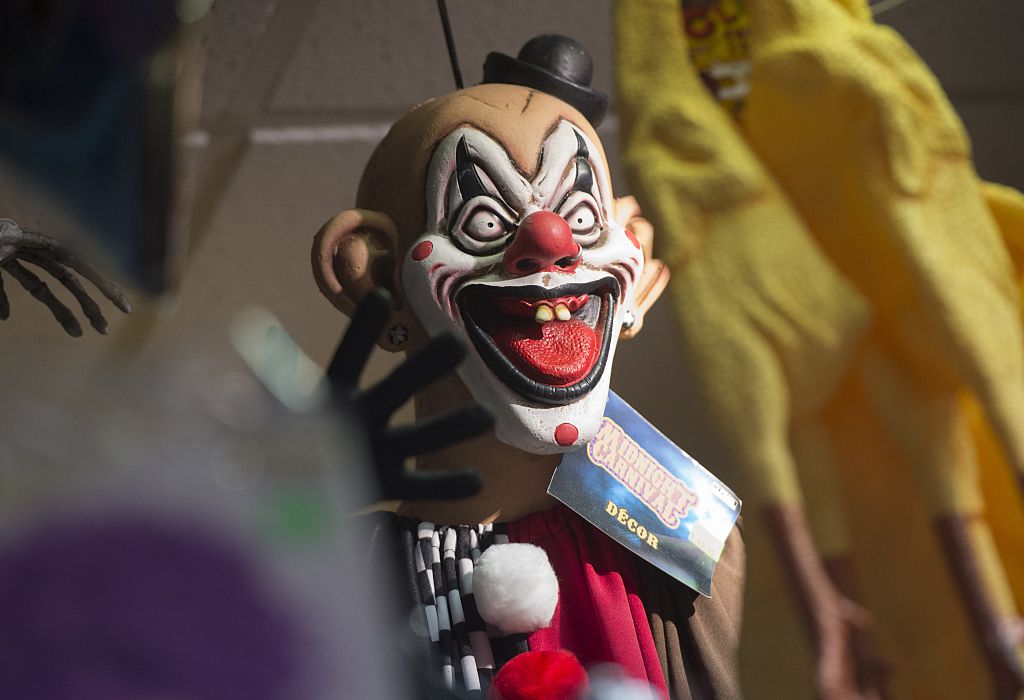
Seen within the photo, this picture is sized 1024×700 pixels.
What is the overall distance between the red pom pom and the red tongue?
0.86ft

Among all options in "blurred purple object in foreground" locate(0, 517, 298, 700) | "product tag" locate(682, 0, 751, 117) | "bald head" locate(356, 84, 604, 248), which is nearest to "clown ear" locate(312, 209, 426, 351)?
"bald head" locate(356, 84, 604, 248)

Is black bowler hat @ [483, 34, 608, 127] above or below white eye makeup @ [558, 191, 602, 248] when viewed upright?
above

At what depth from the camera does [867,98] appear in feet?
1.70

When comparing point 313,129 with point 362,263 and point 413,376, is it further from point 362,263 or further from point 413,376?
point 413,376

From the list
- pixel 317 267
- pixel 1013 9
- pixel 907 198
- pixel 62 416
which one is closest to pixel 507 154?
pixel 317 267

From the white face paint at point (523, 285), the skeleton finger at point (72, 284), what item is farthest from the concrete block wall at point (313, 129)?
the white face paint at point (523, 285)

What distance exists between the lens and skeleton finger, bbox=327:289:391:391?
2.16 feet

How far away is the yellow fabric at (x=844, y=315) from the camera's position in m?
0.49

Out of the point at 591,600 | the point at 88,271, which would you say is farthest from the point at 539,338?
the point at 88,271

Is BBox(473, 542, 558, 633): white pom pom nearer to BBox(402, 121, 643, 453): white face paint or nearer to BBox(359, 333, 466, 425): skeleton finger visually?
BBox(402, 121, 643, 453): white face paint

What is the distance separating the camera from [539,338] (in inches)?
38.6

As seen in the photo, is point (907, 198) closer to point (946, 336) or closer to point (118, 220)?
point (946, 336)

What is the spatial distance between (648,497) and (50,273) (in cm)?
70

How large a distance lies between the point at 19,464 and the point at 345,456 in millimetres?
109
